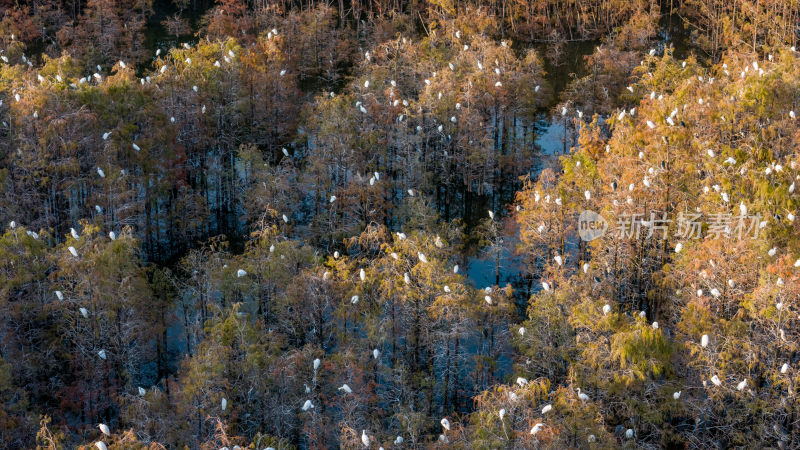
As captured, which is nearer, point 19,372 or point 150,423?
point 150,423

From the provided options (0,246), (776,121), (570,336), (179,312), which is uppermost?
(776,121)

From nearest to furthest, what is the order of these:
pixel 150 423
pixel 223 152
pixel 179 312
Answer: pixel 150 423 → pixel 179 312 → pixel 223 152

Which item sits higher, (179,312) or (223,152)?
(223,152)

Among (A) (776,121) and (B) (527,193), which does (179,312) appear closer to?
(B) (527,193)

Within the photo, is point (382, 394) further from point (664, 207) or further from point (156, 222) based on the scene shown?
point (156, 222)

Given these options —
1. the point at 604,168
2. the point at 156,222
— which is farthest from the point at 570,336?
the point at 156,222

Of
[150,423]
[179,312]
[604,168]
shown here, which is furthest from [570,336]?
[179,312]

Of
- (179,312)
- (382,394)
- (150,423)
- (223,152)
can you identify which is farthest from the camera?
(223,152)
